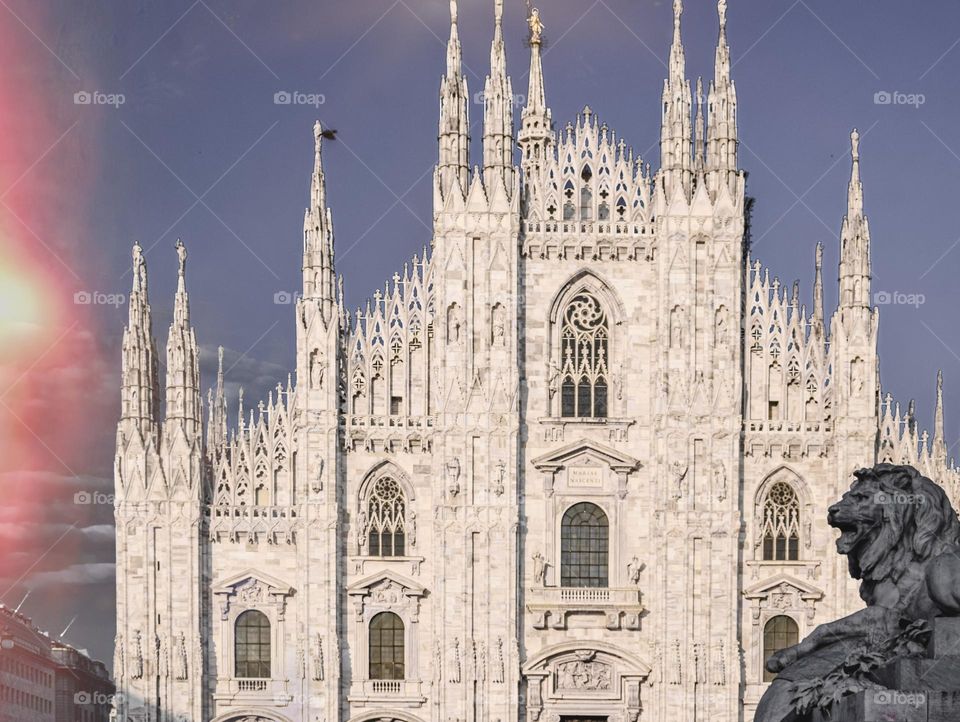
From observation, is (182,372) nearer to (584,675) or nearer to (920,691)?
(584,675)

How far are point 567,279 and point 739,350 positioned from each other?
4.97 m

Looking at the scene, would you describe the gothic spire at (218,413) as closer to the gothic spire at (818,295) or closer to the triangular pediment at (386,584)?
the triangular pediment at (386,584)

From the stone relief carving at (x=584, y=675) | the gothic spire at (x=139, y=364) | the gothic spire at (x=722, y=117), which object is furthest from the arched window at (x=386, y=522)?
the gothic spire at (x=722, y=117)

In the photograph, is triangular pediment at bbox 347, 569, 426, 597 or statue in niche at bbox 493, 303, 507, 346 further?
statue in niche at bbox 493, 303, 507, 346

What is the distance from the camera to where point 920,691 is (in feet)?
23.5

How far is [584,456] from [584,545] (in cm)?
238

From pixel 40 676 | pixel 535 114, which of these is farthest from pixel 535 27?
pixel 40 676

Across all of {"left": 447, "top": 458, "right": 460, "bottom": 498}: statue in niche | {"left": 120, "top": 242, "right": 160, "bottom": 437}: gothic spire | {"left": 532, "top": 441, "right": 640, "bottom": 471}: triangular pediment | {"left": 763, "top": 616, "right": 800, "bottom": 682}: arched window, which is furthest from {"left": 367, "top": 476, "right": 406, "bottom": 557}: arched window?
{"left": 763, "top": 616, "right": 800, "bottom": 682}: arched window

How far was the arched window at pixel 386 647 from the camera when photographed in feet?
118

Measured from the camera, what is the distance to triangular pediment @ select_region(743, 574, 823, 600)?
36.0 metres

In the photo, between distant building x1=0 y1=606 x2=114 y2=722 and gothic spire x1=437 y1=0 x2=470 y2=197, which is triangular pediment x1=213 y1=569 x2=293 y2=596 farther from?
distant building x1=0 y1=606 x2=114 y2=722

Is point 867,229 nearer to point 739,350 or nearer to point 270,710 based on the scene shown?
point 739,350

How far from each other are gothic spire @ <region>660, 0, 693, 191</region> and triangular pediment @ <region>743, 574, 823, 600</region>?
1064 cm

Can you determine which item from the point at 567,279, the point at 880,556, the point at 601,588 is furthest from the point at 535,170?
the point at 880,556
